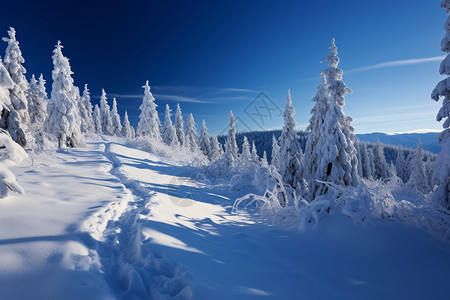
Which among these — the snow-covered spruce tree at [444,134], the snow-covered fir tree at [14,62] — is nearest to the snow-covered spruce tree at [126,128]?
the snow-covered fir tree at [14,62]

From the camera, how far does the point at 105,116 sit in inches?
2090

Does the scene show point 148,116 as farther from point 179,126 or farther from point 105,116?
point 105,116

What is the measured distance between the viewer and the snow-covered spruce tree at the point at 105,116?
52616 millimetres

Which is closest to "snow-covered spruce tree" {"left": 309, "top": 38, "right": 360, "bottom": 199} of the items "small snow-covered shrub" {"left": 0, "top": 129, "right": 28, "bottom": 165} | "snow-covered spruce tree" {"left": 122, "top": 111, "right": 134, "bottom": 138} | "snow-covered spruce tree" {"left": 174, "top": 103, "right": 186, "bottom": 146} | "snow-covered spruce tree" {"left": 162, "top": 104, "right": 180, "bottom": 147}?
"small snow-covered shrub" {"left": 0, "top": 129, "right": 28, "bottom": 165}

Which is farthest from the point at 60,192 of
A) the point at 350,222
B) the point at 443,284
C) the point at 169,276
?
the point at 443,284

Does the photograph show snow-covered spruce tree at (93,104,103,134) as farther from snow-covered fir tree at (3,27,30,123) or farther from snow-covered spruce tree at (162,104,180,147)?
snow-covered fir tree at (3,27,30,123)

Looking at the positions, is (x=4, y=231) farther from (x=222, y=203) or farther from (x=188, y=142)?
(x=188, y=142)

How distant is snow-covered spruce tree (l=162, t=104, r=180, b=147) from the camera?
1565 inches

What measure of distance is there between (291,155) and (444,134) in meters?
9.85

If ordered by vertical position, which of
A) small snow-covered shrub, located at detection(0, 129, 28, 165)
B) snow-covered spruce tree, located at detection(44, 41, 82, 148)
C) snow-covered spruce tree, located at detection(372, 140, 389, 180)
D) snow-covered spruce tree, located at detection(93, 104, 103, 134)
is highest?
snow-covered spruce tree, located at detection(93, 104, 103, 134)

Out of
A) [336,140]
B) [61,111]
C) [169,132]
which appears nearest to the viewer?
[336,140]

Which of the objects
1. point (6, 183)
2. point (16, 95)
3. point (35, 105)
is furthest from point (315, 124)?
point (35, 105)

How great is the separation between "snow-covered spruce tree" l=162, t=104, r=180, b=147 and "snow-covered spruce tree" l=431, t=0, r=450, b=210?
36930 millimetres

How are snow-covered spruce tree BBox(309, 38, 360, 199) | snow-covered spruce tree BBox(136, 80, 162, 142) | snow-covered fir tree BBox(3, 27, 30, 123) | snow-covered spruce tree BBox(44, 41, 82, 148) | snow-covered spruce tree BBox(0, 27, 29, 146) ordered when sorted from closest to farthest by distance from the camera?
snow-covered spruce tree BBox(309, 38, 360, 199) < snow-covered spruce tree BBox(0, 27, 29, 146) < snow-covered spruce tree BBox(44, 41, 82, 148) < snow-covered fir tree BBox(3, 27, 30, 123) < snow-covered spruce tree BBox(136, 80, 162, 142)
